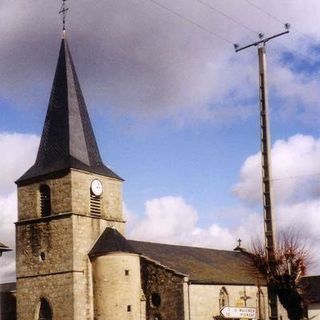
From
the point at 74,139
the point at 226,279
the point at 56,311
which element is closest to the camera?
the point at 56,311

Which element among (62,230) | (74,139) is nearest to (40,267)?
(62,230)

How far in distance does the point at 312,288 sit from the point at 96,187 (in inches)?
1003

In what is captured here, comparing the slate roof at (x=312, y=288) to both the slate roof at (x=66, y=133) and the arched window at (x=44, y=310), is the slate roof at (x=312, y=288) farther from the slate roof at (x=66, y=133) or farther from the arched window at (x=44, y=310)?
the arched window at (x=44, y=310)

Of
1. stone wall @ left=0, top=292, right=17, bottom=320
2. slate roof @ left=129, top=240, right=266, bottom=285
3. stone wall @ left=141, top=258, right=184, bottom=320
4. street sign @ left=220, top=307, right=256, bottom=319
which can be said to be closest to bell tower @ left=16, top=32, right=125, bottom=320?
slate roof @ left=129, top=240, right=266, bottom=285

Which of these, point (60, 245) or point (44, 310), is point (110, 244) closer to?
point (60, 245)

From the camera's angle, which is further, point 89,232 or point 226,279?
point 226,279

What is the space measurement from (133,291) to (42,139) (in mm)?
11954

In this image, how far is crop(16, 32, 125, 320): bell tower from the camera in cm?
4022

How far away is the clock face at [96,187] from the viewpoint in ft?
140

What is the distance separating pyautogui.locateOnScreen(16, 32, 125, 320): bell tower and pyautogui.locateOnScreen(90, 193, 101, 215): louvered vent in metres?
0.06

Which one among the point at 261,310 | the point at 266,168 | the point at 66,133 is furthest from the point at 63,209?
the point at 266,168

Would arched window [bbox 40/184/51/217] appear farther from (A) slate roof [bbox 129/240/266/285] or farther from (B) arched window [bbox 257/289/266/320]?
(B) arched window [bbox 257/289/266/320]

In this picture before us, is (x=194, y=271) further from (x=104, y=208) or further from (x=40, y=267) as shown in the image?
(x=40, y=267)

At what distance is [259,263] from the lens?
23.2 metres
